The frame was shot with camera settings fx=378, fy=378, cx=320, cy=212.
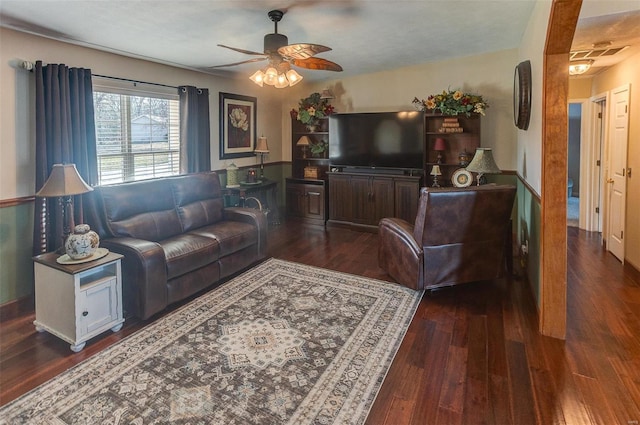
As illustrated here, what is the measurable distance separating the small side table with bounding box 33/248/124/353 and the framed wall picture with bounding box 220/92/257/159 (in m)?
3.04

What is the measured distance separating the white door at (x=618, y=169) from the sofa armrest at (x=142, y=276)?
488 centimetres

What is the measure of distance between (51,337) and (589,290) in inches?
180

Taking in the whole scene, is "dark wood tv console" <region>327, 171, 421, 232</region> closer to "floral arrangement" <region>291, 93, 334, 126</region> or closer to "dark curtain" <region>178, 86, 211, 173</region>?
"floral arrangement" <region>291, 93, 334, 126</region>

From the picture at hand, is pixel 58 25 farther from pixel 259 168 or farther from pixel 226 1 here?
pixel 259 168

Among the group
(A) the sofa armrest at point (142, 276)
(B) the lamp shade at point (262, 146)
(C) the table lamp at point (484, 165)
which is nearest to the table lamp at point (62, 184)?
(A) the sofa armrest at point (142, 276)

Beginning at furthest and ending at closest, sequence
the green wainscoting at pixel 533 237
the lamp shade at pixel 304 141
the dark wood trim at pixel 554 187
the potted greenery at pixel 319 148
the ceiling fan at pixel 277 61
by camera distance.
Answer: the lamp shade at pixel 304 141 → the potted greenery at pixel 319 148 → the ceiling fan at pixel 277 61 → the green wainscoting at pixel 533 237 → the dark wood trim at pixel 554 187

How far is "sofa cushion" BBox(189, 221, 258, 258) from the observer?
3.82 metres

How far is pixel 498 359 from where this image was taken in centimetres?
245

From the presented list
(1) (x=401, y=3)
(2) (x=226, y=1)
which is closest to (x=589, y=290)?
(1) (x=401, y=3)

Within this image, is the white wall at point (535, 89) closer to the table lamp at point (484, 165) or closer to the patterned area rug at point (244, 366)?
the table lamp at point (484, 165)

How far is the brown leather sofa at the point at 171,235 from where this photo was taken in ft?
10.0

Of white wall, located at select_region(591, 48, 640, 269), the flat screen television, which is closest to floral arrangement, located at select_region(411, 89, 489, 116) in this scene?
the flat screen television

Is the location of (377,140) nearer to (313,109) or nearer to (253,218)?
(313,109)

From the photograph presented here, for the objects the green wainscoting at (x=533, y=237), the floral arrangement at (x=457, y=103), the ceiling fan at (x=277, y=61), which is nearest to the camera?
the green wainscoting at (x=533, y=237)
